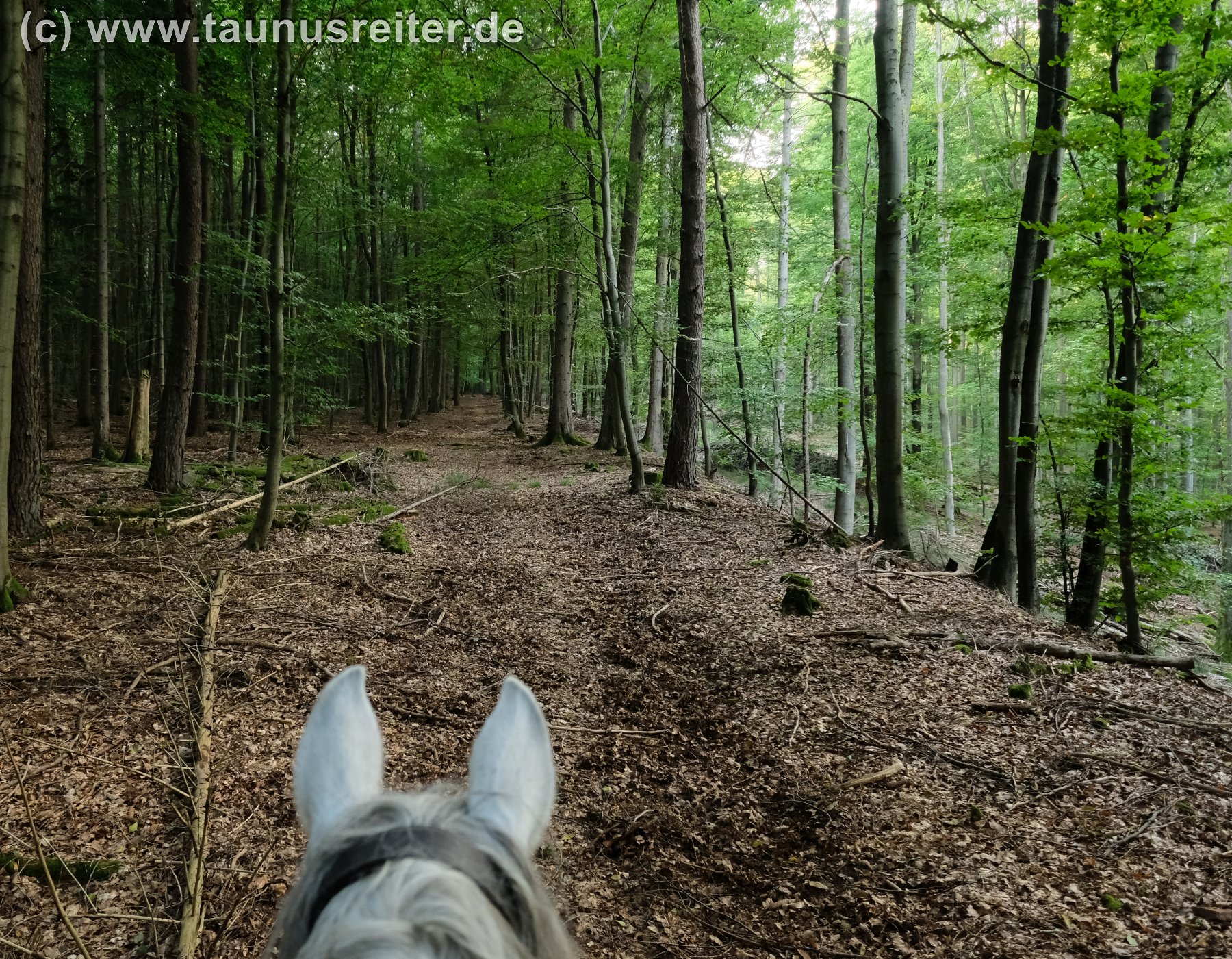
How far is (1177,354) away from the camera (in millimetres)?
7027

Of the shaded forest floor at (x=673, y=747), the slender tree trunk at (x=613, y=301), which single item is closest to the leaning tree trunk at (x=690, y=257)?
the slender tree trunk at (x=613, y=301)

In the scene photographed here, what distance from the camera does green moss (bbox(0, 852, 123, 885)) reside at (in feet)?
8.55

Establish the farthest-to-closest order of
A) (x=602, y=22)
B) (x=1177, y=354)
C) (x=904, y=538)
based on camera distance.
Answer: (x=602, y=22)
(x=904, y=538)
(x=1177, y=354)

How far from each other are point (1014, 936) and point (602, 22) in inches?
557

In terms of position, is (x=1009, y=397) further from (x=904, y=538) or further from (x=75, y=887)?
(x=75, y=887)

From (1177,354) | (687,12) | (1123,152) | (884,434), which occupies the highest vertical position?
(687,12)

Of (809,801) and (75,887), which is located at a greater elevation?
(75,887)

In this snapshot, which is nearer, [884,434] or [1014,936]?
[1014,936]

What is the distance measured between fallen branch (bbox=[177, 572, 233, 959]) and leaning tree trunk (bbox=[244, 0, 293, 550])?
265 centimetres

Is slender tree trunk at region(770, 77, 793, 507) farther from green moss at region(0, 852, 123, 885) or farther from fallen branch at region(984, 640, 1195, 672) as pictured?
green moss at region(0, 852, 123, 885)

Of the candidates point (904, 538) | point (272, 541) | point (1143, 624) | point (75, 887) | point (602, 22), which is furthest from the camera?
point (602, 22)

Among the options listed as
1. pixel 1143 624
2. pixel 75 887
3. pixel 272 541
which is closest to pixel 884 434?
pixel 1143 624

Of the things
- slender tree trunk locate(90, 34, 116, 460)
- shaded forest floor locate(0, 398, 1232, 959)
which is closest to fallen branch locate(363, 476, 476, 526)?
shaded forest floor locate(0, 398, 1232, 959)

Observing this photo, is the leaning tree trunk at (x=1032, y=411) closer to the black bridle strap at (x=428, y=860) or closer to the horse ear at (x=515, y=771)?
the horse ear at (x=515, y=771)
